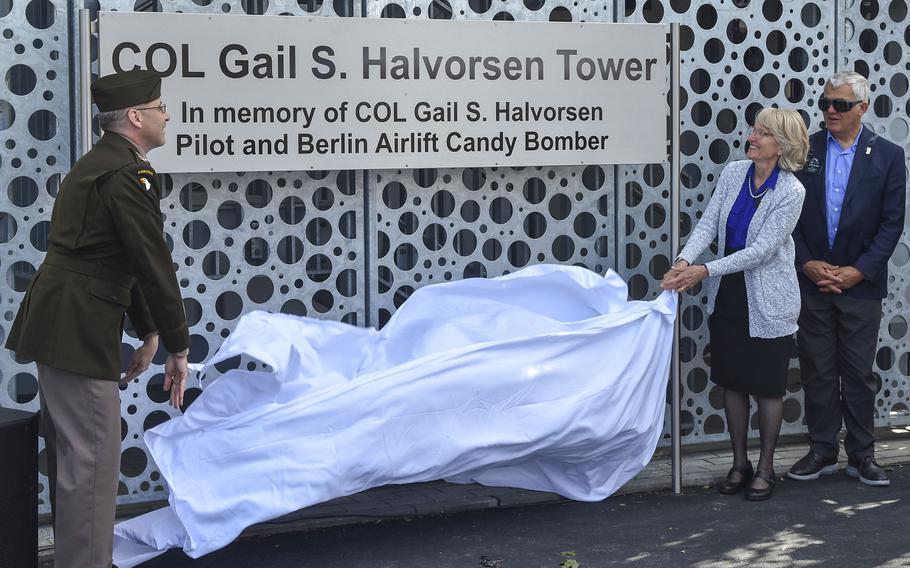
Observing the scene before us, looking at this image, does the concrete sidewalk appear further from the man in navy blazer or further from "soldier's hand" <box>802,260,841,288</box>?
"soldier's hand" <box>802,260,841,288</box>

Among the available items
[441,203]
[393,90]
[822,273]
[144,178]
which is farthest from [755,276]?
[144,178]

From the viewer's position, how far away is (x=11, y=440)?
184 inches

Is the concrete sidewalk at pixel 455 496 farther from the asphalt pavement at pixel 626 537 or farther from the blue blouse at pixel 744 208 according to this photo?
the blue blouse at pixel 744 208

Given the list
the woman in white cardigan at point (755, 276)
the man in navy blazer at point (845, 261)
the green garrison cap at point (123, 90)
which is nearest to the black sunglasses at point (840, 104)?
the man in navy blazer at point (845, 261)

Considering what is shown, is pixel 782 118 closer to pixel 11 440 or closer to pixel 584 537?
pixel 584 537

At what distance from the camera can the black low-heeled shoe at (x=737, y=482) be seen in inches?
263

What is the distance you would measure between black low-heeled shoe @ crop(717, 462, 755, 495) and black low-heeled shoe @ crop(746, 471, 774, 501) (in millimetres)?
77

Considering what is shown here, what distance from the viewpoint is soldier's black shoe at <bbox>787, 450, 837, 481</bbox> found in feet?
22.9

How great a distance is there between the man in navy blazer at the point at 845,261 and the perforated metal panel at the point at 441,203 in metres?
0.57

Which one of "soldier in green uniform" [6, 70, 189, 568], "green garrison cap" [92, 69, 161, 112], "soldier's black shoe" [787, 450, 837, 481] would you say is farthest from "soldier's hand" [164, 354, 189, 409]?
"soldier's black shoe" [787, 450, 837, 481]

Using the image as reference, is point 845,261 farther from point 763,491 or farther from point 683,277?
point 763,491

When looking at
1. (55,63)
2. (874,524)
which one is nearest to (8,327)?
(55,63)

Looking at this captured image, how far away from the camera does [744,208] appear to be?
6.54m

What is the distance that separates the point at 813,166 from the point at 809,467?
162cm
